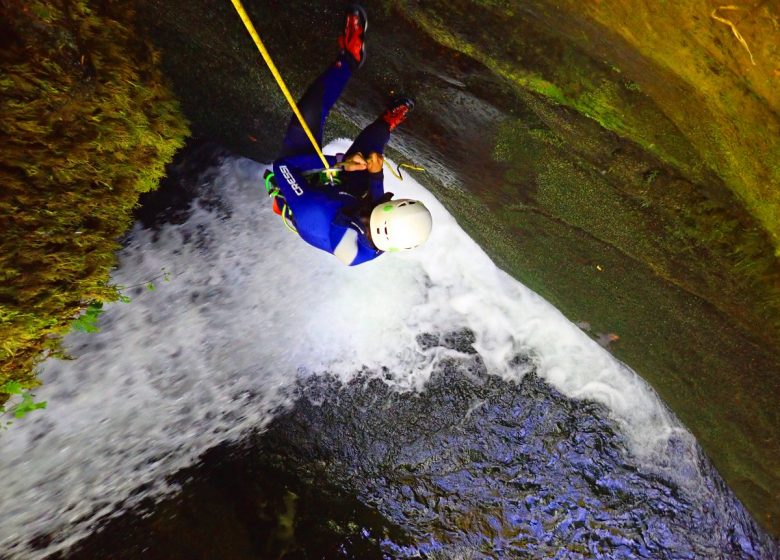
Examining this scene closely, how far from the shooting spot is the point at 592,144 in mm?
2547

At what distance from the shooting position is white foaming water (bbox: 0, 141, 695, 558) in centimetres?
349

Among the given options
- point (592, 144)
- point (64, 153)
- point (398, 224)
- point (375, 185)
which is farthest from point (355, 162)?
point (64, 153)

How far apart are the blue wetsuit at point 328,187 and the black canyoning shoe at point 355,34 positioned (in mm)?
60

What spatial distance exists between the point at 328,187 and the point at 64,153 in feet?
5.24

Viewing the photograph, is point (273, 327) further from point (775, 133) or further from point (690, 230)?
point (775, 133)

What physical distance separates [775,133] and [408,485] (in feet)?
13.7

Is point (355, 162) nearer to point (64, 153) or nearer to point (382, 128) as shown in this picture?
point (382, 128)

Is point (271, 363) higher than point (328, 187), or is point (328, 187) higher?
point (328, 187)

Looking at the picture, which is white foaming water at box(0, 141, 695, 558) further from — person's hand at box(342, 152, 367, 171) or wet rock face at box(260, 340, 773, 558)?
person's hand at box(342, 152, 367, 171)

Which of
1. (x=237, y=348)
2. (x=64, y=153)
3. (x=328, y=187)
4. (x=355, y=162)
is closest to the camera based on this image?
(x=64, y=153)

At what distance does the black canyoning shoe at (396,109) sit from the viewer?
9.83 feet

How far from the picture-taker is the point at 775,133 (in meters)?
1.93

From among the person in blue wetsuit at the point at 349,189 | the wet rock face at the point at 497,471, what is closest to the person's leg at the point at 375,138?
the person in blue wetsuit at the point at 349,189

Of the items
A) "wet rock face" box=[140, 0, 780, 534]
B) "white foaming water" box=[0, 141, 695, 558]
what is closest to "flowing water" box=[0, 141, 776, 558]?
"white foaming water" box=[0, 141, 695, 558]
